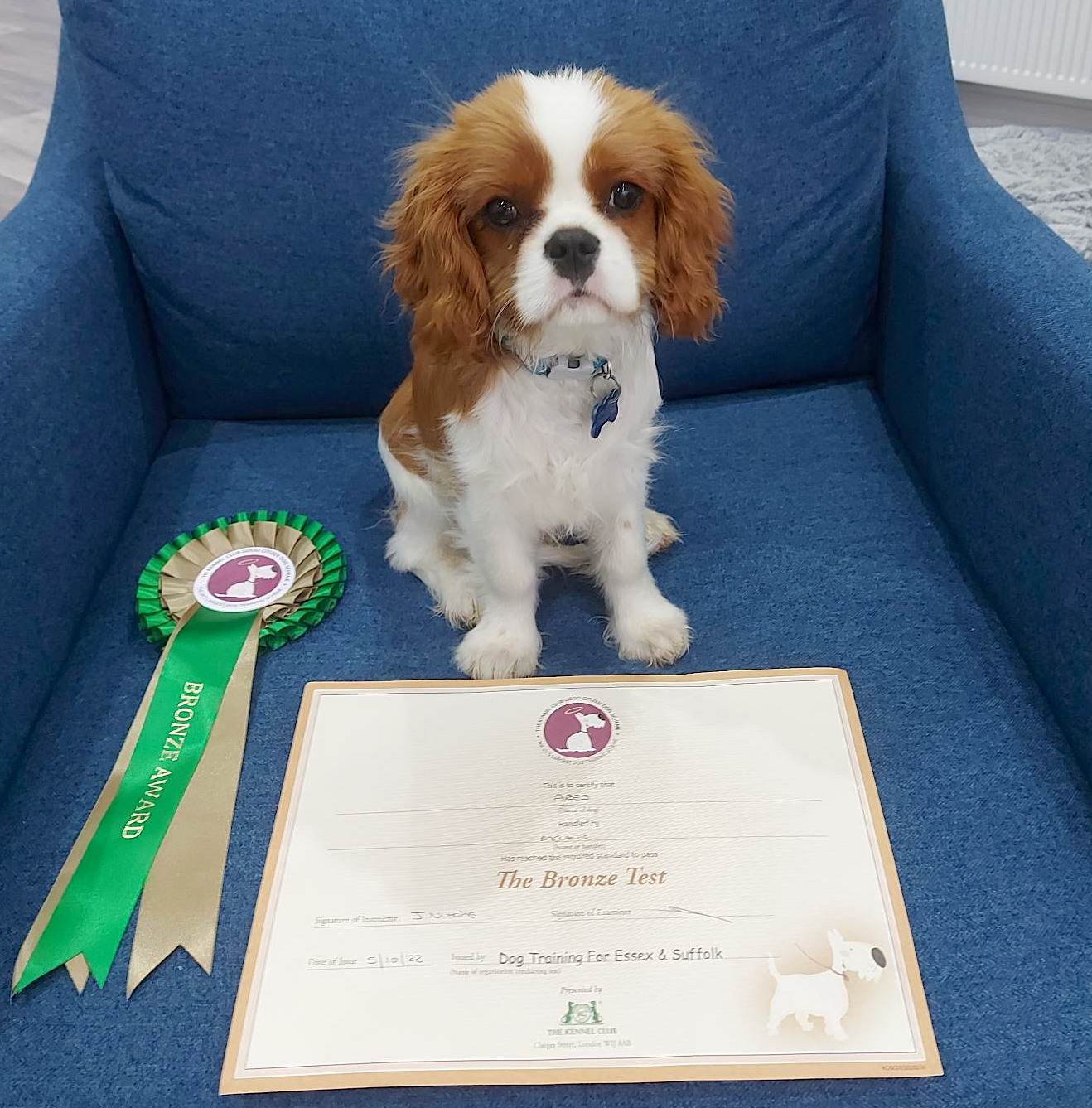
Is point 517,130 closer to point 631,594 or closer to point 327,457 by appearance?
point 631,594

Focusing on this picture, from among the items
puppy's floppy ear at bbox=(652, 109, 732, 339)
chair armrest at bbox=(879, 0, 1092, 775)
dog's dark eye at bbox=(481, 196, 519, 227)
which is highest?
dog's dark eye at bbox=(481, 196, 519, 227)

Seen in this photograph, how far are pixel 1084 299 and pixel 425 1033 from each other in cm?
93

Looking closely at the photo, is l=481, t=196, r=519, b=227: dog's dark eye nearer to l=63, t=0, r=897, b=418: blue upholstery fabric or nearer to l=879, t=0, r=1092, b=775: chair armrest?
l=63, t=0, r=897, b=418: blue upholstery fabric

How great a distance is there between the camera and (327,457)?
4.65ft

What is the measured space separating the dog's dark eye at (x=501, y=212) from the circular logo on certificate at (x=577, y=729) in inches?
18.8

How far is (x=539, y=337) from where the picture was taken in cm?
96

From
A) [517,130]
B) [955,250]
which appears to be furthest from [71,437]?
[955,250]

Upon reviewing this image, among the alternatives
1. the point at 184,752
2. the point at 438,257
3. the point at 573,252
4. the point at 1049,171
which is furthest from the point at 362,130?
the point at 1049,171

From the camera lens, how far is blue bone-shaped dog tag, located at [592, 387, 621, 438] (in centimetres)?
103

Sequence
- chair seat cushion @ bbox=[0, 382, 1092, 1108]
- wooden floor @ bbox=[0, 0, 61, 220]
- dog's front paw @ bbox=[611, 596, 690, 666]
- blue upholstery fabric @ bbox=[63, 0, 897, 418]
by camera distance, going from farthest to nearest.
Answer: wooden floor @ bbox=[0, 0, 61, 220] < blue upholstery fabric @ bbox=[63, 0, 897, 418] < dog's front paw @ bbox=[611, 596, 690, 666] < chair seat cushion @ bbox=[0, 382, 1092, 1108]

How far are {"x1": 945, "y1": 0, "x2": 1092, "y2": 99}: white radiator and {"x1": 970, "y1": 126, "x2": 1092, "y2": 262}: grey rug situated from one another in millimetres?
145

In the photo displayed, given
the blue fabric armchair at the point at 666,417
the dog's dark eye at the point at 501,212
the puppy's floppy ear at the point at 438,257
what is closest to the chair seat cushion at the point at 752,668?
the blue fabric armchair at the point at 666,417

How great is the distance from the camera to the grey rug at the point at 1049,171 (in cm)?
207

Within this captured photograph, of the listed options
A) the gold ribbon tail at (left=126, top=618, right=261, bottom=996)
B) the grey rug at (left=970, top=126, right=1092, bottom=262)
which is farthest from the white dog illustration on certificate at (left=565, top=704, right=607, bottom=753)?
the grey rug at (left=970, top=126, right=1092, bottom=262)
